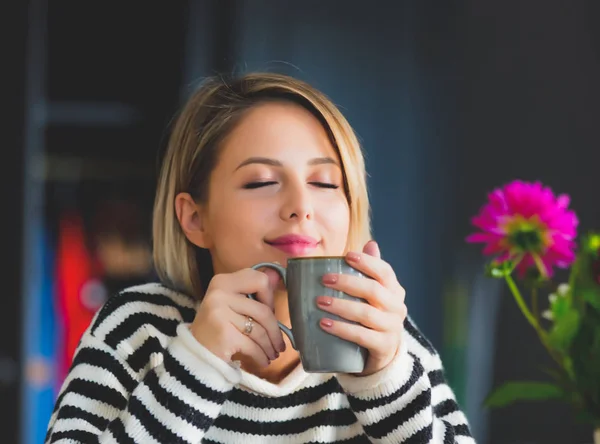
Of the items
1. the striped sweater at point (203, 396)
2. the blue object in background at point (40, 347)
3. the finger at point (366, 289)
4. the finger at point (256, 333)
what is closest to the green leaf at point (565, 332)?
the striped sweater at point (203, 396)

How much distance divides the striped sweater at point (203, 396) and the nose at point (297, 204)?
179mm

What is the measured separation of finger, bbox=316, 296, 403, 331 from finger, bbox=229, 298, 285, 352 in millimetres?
85

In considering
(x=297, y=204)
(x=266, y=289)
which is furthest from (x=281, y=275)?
(x=297, y=204)

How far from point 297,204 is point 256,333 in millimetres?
178

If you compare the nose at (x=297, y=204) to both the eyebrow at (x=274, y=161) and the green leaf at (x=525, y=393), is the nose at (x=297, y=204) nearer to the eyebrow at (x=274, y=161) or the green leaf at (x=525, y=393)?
the eyebrow at (x=274, y=161)

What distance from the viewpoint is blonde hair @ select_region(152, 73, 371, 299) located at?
1140 millimetres

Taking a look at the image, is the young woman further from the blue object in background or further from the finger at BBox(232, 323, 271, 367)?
the blue object in background

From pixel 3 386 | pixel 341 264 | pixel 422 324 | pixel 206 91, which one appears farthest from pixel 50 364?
pixel 341 264

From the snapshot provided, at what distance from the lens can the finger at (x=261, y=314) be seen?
931 millimetres

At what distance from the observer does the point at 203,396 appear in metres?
0.94

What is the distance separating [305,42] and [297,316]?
2026 mm

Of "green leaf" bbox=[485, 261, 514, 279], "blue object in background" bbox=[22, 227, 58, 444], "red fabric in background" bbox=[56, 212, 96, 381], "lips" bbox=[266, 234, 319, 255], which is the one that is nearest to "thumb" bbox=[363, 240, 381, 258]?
"lips" bbox=[266, 234, 319, 255]

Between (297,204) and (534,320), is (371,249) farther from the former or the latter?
(534,320)

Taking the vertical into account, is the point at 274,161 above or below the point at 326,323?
above
